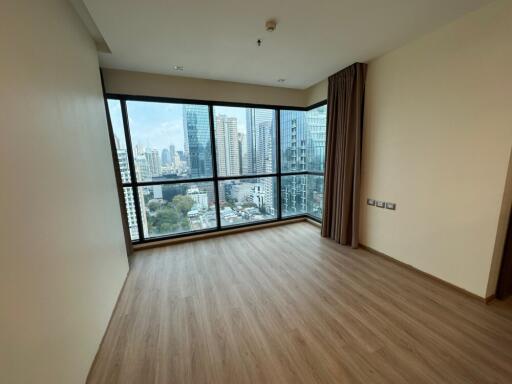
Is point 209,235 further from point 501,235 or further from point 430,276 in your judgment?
point 501,235

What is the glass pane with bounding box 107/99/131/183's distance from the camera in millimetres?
2887

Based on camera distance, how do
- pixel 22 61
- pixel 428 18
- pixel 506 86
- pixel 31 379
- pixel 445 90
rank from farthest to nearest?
pixel 445 90 → pixel 428 18 → pixel 506 86 → pixel 22 61 → pixel 31 379

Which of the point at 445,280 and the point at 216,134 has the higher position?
the point at 216,134

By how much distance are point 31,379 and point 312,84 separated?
440 centimetres

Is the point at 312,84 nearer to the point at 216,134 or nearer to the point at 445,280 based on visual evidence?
the point at 216,134

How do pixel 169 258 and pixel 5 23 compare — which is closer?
pixel 5 23

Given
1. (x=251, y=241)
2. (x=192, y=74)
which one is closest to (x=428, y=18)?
(x=192, y=74)

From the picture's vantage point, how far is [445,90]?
2.04 metres

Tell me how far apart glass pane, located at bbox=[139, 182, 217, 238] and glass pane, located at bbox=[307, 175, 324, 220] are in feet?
6.70


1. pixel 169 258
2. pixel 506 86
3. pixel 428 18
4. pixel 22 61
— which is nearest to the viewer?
pixel 22 61

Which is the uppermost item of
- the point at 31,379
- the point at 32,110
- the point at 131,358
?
the point at 32,110

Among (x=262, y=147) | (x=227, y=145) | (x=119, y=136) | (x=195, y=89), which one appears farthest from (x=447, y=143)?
(x=119, y=136)

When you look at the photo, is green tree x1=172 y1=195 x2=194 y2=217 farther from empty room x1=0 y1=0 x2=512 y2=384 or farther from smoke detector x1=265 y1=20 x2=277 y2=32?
smoke detector x1=265 y1=20 x2=277 y2=32

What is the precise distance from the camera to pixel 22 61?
3.37ft
